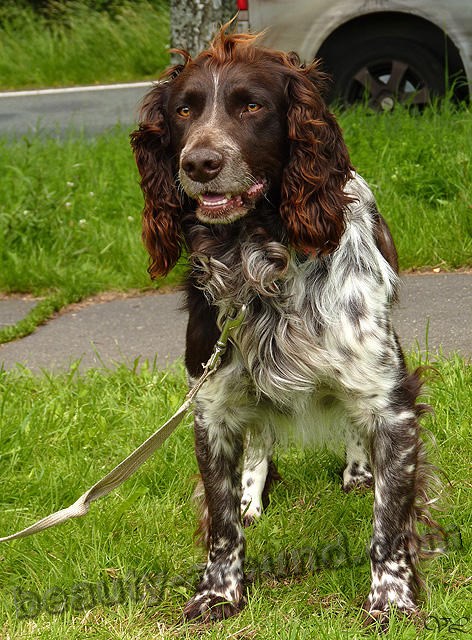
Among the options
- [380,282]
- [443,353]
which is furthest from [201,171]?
[443,353]

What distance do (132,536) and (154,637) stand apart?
56 cm

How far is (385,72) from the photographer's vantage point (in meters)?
7.44

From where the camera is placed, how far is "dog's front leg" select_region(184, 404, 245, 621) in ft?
11.2

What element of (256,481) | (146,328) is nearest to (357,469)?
(256,481)

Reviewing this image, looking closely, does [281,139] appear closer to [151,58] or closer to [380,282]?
[380,282]

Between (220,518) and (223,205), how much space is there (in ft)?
3.25

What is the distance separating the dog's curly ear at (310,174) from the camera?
3084mm

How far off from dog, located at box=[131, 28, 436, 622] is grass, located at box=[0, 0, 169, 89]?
29.7 ft

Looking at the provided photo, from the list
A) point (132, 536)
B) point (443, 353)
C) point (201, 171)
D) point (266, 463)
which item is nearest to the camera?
point (201, 171)

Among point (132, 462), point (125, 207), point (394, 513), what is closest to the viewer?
point (132, 462)

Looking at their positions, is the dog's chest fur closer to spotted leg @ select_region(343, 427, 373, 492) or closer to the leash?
the leash

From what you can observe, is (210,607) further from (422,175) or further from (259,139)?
(422,175)

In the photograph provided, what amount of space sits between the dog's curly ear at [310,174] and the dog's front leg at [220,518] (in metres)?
0.67

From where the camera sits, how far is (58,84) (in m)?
12.1
